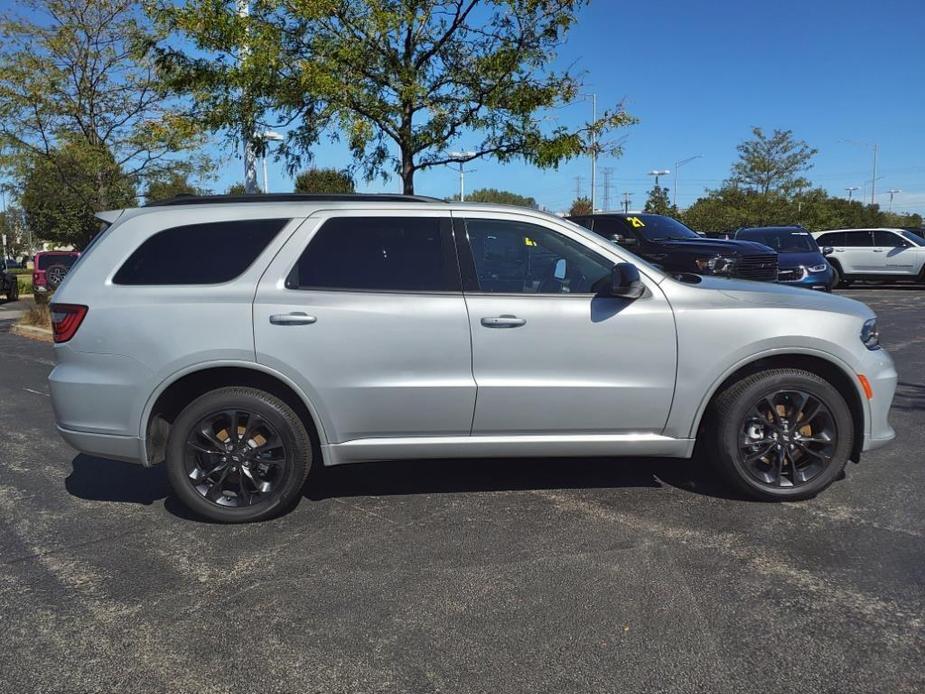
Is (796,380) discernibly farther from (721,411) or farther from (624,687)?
(624,687)

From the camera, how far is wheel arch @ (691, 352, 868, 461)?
425 centimetres

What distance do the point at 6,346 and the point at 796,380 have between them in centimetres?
1245

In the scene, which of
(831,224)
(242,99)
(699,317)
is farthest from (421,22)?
(831,224)

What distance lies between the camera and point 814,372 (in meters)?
4.40

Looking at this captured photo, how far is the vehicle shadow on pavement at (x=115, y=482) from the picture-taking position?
4.77 metres

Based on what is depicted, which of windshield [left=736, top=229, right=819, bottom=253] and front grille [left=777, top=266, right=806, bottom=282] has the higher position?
windshield [left=736, top=229, right=819, bottom=253]

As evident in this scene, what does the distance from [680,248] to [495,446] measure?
8.12 m

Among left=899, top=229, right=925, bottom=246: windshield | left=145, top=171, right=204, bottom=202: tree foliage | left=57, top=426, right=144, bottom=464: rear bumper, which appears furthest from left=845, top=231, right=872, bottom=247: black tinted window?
left=57, top=426, right=144, bottom=464: rear bumper

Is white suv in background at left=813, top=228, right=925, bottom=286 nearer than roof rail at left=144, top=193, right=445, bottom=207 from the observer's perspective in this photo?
No

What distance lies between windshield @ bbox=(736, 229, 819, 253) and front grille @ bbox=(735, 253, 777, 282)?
4970mm

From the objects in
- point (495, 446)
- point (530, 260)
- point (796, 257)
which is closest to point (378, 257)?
point (530, 260)

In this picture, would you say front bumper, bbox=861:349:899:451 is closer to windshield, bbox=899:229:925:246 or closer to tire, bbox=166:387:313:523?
tire, bbox=166:387:313:523

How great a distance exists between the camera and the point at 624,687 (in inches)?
105

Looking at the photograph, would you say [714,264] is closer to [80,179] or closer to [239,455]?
[239,455]
